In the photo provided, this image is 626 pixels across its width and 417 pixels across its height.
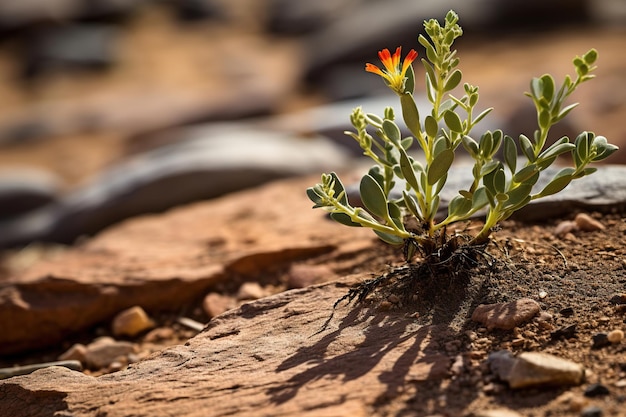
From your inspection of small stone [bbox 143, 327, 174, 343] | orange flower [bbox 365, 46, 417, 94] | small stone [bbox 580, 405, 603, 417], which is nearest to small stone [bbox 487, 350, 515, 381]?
small stone [bbox 580, 405, 603, 417]

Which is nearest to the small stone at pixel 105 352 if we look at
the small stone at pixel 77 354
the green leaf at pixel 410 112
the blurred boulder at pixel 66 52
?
the small stone at pixel 77 354

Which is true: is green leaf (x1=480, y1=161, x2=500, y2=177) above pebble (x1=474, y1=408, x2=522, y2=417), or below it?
above

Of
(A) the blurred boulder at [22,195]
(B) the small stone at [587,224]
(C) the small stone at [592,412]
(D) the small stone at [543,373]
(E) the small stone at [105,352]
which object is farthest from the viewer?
(A) the blurred boulder at [22,195]

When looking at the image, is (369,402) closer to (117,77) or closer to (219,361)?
(219,361)

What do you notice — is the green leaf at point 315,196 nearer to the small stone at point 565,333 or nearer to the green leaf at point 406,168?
the green leaf at point 406,168

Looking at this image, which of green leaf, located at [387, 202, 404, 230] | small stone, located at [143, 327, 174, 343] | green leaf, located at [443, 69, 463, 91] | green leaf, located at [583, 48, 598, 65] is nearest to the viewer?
green leaf, located at [583, 48, 598, 65]

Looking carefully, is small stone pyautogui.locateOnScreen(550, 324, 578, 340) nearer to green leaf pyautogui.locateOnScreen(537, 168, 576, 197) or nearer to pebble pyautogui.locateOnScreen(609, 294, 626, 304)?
pebble pyautogui.locateOnScreen(609, 294, 626, 304)

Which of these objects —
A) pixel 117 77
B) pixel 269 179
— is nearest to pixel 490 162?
pixel 269 179
